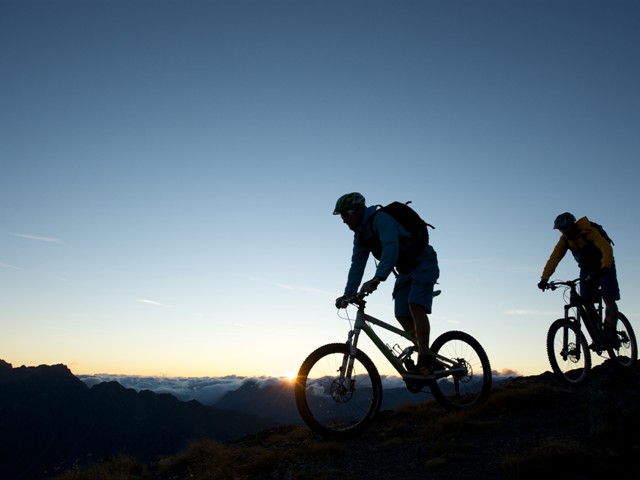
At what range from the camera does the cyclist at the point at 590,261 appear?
10.2m

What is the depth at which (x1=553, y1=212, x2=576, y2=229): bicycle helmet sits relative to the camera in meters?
10.3

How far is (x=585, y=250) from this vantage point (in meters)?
10.6

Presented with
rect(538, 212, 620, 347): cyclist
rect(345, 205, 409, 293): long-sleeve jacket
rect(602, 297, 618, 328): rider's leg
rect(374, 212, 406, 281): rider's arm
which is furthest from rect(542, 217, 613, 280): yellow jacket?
rect(374, 212, 406, 281): rider's arm

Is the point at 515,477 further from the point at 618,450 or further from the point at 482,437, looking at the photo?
the point at 482,437

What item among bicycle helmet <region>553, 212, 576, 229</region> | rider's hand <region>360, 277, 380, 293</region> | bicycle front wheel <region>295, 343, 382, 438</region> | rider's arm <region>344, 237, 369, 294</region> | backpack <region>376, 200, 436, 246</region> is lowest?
bicycle front wheel <region>295, 343, 382, 438</region>

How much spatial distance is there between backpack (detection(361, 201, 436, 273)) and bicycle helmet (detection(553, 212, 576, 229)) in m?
4.11

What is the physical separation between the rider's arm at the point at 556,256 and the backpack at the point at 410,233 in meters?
4.35

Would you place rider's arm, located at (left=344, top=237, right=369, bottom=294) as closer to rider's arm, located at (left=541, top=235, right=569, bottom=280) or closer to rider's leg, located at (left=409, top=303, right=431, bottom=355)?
rider's leg, located at (left=409, top=303, right=431, bottom=355)

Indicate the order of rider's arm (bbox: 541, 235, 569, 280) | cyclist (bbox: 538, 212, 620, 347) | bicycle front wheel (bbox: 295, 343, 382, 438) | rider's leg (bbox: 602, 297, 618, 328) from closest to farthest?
bicycle front wheel (bbox: 295, 343, 382, 438)
cyclist (bbox: 538, 212, 620, 347)
rider's leg (bbox: 602, 297, 618, 328)
rider's arm (bbox: 541, 235, 569, 280)

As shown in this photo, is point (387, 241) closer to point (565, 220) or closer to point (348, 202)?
point (348, 202)

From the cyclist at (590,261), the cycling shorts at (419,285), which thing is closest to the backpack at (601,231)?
the cyclist at (590,261)

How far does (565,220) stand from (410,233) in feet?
15.2

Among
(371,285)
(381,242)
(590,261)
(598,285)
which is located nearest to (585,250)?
(590,261)

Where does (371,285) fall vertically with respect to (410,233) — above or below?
below
